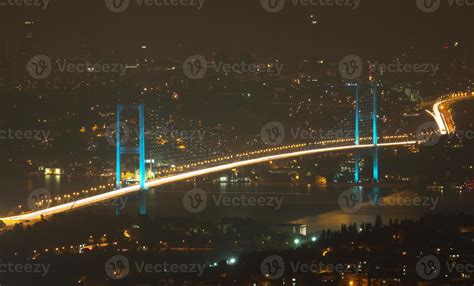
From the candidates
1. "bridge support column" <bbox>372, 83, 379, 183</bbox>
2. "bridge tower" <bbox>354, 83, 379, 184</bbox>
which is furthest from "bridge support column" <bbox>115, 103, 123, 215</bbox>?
"bridge support column" <bbox>372, 83, 379, 183</bbox>

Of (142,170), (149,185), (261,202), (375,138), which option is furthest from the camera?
(375,138)

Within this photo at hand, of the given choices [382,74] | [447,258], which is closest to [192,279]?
[447,258]

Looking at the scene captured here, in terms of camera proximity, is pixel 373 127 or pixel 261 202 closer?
pixel 261 202

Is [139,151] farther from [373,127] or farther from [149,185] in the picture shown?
[373,127]

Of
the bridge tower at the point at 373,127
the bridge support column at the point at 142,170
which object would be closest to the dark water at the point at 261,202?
the bridge support column at the point at 142,170

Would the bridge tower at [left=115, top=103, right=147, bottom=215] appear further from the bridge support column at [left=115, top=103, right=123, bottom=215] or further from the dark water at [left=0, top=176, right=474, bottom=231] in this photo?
the dark water at [left=0, top=176, right=474, bottom=231]

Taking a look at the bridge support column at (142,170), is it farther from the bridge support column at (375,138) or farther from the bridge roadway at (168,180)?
the bridge support column at (375,138)

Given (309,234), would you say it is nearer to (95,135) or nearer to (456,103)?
(95,135)

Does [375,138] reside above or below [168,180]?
above

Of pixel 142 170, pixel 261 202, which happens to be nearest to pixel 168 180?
pixel 142 170
